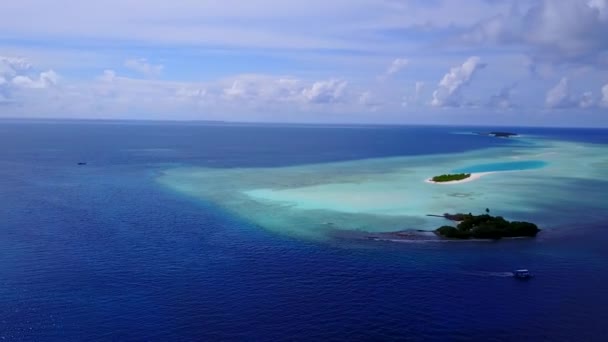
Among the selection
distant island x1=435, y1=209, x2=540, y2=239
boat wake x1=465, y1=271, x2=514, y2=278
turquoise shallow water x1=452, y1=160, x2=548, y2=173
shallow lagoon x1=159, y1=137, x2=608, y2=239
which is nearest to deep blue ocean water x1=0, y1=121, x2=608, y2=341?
boat wake x1=465, y1=271, x2=514, y2=278

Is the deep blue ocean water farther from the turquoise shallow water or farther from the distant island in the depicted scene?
the turquoise shallow water

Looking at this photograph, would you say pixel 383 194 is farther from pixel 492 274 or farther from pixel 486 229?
pixel 492 274

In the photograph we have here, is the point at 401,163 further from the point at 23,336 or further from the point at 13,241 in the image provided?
the point at 23,336

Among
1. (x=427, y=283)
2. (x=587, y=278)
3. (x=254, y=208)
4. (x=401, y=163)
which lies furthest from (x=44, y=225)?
(x=401, y=163)

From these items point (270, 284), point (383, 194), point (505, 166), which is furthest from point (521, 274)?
point (505, 166)

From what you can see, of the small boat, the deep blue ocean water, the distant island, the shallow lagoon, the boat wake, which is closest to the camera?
the deep blue ocean water

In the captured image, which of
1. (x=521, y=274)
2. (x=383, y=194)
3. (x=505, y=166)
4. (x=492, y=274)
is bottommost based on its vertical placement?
(x=492, y=274)
